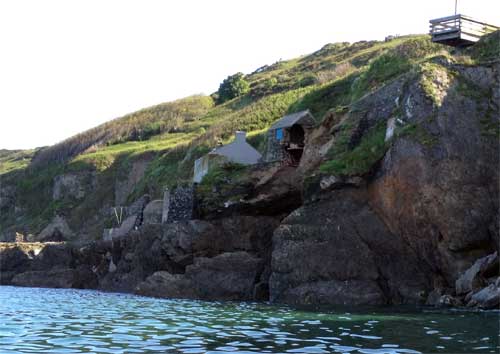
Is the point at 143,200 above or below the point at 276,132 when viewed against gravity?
below

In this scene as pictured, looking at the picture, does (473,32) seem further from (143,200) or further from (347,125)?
(143,200)

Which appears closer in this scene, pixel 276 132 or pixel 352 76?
pixel 276 132

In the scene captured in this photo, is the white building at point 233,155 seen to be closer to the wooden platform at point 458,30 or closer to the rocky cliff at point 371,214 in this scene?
the rocky cliff at point 371,214

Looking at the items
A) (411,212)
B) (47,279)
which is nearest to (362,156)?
(411,212)

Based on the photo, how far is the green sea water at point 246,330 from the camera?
1906 cm

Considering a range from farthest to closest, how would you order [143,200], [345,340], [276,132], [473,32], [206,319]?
[143,200], [276,132], [473,32], [206,319], [345,340]

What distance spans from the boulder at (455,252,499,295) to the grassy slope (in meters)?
29.2

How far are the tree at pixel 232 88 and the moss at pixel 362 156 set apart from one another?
316ft

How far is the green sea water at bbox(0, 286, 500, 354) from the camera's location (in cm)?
1906

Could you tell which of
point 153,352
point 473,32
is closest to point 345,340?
point 153,352

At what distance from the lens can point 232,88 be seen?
144 meters

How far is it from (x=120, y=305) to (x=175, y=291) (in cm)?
975

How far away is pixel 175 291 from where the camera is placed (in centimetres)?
4550

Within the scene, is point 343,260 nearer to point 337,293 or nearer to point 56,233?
point 337,293
